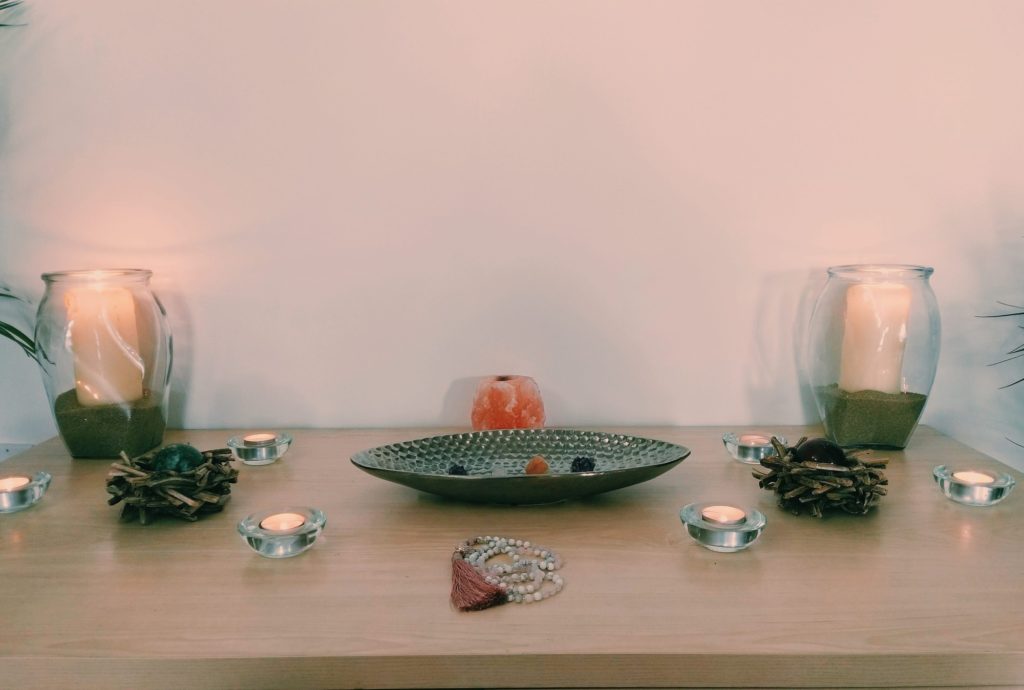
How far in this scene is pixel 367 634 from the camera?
506 millimetres

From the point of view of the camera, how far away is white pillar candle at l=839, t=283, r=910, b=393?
0.91 metres

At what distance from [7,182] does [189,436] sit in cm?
41

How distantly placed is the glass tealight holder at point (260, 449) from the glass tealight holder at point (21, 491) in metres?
0.19

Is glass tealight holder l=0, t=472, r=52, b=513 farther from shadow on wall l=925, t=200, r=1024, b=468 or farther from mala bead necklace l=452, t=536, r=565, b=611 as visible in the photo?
shadow on wall l=925, t=200, r=1024, b=468

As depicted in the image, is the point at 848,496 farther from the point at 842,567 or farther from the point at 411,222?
the point at 411,222

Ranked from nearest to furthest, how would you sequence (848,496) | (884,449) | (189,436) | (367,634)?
1. (367,634)
2. (848,496)
3. (884,449)
4. (189,436)

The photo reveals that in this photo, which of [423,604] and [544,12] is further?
[544,12]

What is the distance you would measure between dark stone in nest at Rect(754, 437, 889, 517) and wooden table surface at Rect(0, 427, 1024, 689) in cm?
2

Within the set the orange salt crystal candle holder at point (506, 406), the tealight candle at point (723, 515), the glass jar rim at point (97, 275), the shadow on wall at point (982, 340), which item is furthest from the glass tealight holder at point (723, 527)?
the glass jar rim at point (97, 275)

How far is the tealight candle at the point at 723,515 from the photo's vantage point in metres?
0.65

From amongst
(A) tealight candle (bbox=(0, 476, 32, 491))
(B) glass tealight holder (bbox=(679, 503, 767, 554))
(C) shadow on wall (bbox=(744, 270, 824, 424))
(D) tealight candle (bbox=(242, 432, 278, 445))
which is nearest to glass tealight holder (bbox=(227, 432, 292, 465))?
(D) tealight candle (bbox=(242, 432, 278, 445))

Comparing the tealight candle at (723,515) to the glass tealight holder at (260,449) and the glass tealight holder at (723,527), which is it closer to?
the glass tealight holder at (723,527)

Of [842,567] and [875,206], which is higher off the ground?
[875,206]

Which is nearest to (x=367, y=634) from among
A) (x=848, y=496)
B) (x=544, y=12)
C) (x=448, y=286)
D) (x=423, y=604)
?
(x=423, y=604)
